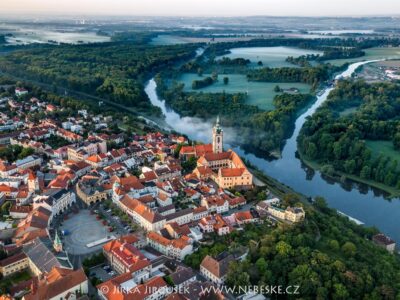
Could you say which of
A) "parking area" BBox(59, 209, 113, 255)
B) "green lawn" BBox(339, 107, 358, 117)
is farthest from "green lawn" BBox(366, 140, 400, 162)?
"parking area" BBox(59, 209, 113, 255)

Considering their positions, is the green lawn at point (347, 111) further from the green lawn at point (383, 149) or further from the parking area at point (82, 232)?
the parking area at point (82, 232)

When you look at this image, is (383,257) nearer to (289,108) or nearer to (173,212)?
(173,212)

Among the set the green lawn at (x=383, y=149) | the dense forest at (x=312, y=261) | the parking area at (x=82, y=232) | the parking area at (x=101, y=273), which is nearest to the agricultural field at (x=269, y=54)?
the green lawn at (x=383, y=149)

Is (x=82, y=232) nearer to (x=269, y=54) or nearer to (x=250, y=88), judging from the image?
(x=250, y=88)

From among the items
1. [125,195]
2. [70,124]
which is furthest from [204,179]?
[70,124]

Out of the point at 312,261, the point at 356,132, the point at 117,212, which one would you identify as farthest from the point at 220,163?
the point at 356,132

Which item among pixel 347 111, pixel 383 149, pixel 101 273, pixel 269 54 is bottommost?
pixel 383 149
